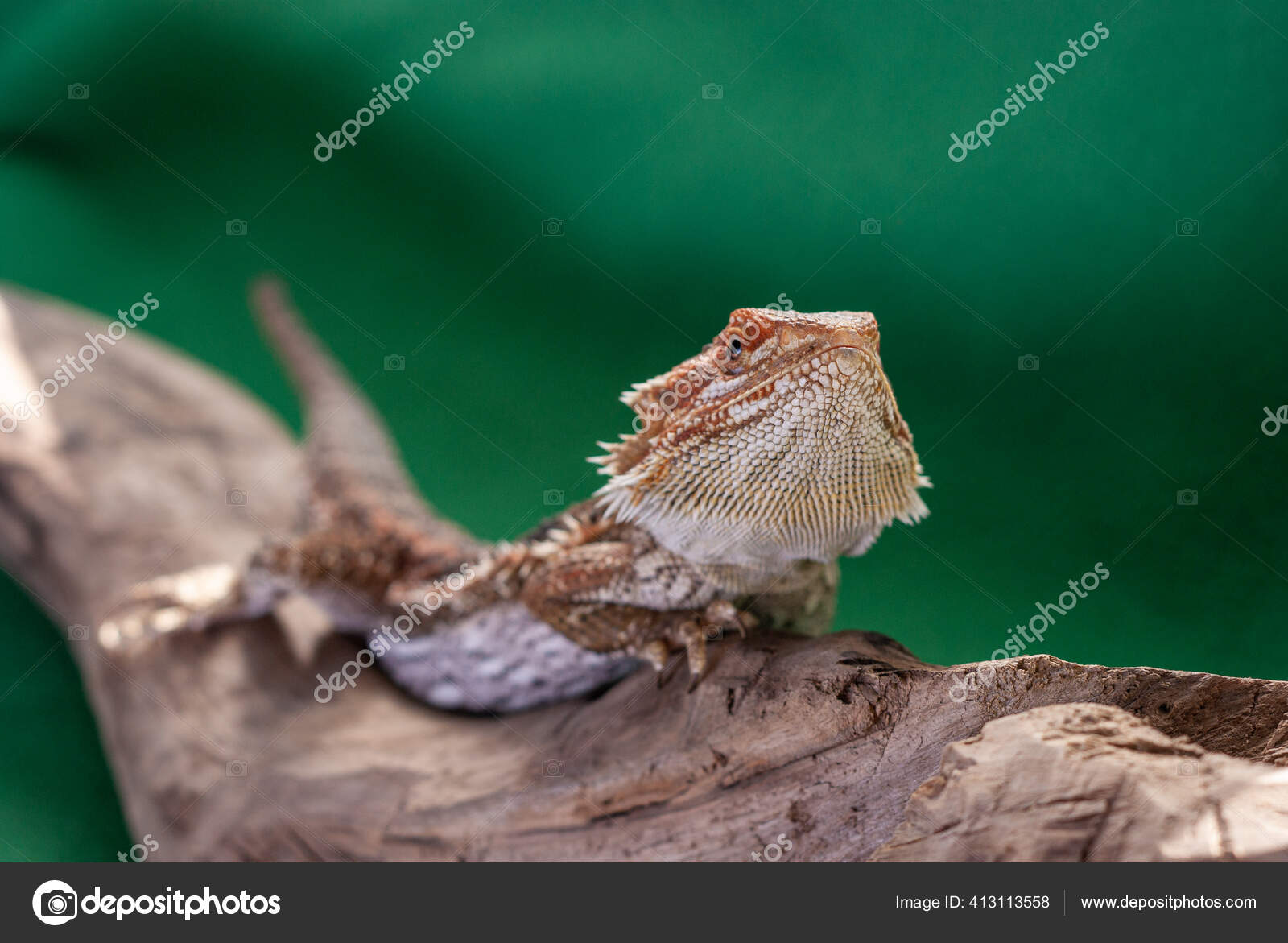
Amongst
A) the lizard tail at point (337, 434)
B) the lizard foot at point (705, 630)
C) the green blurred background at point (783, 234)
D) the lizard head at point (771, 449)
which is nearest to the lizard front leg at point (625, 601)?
the lizard foot at point (705, 630)

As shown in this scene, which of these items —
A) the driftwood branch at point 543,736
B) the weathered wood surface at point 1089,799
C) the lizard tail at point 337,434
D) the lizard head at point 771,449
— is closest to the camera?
the weathered wood surface at point 1089,799

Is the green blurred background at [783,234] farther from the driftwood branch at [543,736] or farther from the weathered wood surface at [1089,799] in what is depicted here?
the weathered wood surface at [1089,799]

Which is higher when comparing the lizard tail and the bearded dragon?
the lizard tail

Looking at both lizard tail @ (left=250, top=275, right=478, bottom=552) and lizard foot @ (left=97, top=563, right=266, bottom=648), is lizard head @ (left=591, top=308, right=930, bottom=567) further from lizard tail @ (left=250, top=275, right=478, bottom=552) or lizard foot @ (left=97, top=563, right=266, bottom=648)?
lizard foot @ (left=97, top=563, right=266, bottom=648)

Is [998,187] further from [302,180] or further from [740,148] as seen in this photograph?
[302,180]
